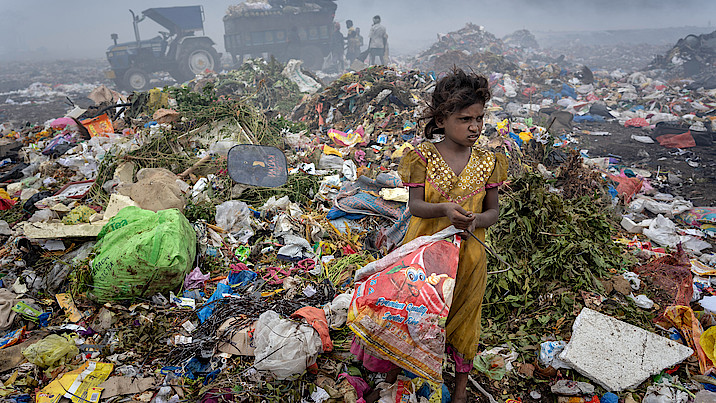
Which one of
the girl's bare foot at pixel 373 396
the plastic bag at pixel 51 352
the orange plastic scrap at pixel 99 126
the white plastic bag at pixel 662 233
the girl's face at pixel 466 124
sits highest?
the girl's face at pixel 466 124

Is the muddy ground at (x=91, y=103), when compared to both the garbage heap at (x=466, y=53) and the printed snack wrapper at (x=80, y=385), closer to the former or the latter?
the printed snack wrapper at (x=80, y=385)

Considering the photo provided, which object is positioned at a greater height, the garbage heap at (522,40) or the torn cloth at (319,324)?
the garbage heap at (522,40)

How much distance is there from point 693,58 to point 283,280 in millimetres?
18808

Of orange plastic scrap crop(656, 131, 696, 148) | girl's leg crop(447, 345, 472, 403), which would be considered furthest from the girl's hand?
orange plastic scrap crop(656, 131, 696, 148)

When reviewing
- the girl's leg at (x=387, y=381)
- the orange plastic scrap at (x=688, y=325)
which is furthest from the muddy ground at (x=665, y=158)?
the girl's leg at (x=387, y=381)

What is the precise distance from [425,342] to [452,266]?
32cm

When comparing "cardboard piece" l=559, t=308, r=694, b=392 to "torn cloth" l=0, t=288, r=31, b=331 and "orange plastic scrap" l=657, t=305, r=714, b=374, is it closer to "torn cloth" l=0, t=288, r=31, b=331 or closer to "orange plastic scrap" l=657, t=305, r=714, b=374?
"orange plastic scrap" l=657, t=305, r=714, b=374

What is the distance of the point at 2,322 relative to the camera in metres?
2.42

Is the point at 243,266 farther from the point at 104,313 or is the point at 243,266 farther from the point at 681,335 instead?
the point at 681,335

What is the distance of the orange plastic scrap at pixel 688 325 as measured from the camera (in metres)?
2.18

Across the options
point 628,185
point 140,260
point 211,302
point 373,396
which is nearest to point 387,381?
point 373,396

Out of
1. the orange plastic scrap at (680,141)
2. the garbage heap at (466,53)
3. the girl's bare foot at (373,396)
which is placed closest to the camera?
the girl's bare foot at (373,396)

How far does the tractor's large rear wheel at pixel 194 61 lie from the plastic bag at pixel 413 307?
1575 centimetres

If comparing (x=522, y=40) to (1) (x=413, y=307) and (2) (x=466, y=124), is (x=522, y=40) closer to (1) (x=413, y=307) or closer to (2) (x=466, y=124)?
(2) (x=466, y=124)
